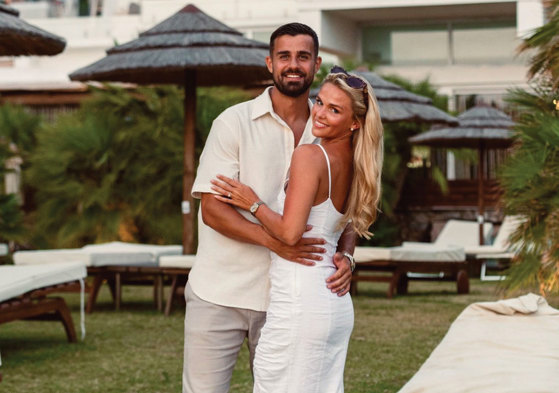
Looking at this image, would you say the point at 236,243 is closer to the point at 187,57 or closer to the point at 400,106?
the point at 187,57

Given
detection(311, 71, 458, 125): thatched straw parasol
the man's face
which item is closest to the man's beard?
the man's face

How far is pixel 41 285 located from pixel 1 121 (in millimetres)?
9210

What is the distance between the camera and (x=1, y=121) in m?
16.7

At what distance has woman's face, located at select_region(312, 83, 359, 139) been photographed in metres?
3.41

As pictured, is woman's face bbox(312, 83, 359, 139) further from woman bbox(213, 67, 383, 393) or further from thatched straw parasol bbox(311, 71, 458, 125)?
thatched straw parasol bbox(311, 71, 458, 125)

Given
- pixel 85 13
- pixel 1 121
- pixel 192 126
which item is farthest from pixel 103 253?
pixel 85 13

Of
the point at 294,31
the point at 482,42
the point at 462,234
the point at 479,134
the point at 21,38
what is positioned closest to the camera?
the point at 294,31

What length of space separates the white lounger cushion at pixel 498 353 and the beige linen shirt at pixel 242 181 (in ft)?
3.11

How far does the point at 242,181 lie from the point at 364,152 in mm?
457

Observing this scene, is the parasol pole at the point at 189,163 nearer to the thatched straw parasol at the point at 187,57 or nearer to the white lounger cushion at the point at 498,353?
the thatched straw parasol at the point at 187,57

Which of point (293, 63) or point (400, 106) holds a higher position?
point (400, 106)

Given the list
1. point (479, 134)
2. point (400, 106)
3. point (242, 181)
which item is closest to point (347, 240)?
point (242, 181)

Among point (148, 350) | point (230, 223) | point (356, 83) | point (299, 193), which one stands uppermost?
point (356, 83)

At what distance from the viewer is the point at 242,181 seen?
3.64 m
